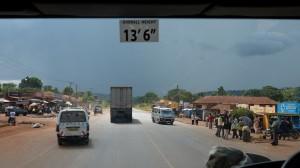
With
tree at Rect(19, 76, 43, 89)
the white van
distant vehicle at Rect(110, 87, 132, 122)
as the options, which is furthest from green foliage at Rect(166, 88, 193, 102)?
the white van

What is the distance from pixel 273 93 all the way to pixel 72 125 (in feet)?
323

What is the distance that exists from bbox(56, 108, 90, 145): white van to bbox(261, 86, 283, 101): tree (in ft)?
292

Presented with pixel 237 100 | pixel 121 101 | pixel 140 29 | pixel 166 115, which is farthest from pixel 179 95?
pixel 140 29

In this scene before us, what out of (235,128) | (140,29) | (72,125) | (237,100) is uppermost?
(140,29)

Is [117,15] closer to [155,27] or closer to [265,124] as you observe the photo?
[155,27]

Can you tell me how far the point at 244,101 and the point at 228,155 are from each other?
84939 millimetres

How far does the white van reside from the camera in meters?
29.0

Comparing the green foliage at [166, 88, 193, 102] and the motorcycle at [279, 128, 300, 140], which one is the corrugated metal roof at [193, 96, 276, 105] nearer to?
the motorcycle at [279, 128, 300, 140]

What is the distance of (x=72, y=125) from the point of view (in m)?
29.0

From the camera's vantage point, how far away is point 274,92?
124 meters

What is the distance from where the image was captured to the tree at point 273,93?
11681 centimetres

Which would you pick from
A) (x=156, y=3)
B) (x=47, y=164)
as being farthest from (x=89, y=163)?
(x=156, y=3)

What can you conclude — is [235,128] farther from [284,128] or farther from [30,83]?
[30,83]

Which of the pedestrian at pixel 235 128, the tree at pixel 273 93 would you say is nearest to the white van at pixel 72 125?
the pedestrian at pixel 235 128
